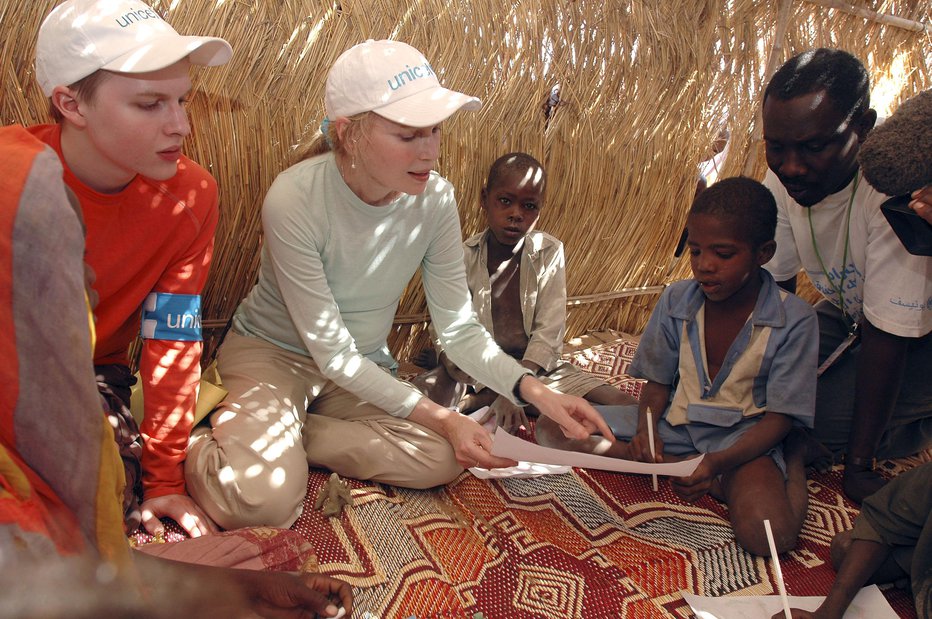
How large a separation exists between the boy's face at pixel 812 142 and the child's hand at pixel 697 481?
100 cm

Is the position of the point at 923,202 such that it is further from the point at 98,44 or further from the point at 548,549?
the point at 98,44

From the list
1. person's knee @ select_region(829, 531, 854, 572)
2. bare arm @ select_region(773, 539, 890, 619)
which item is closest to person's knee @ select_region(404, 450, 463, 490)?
bare arm @ select_region(773, 539, 890, 619)

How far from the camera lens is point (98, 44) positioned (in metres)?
1.64

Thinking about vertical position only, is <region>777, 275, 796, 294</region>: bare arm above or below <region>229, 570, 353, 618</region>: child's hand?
above

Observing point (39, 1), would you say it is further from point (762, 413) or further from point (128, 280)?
point (762, 413)

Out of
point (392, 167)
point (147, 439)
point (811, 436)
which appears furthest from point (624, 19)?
point (147, 439)

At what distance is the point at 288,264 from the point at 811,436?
6.54 ft

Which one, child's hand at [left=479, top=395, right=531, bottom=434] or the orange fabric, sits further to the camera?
child's hand at [left=479, top=395, right=531, bottom=434]

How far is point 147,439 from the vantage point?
2.04 meters

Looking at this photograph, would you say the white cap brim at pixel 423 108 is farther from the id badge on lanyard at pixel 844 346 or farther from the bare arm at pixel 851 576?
the id badge on lanyard at pixel 844 346

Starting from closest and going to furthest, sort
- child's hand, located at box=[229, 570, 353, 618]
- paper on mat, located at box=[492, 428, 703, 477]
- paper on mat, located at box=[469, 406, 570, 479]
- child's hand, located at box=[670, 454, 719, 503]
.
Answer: child's hand, located at box=[229, 570, 353, 618] → paper on mat, located at box=[492, 428, 703, 477] → child's hand, located at box=[670, 454, 719, 503] → paper on mat, located at box=[469, 406, 570, 479]

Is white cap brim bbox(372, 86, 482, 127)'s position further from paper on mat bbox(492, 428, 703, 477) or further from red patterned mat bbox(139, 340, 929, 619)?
red patterned mat bbox(139, 340, 929, 619)

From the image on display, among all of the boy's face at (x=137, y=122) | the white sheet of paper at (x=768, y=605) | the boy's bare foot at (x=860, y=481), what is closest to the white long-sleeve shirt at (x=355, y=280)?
the boy's face at (x=137, y=122)

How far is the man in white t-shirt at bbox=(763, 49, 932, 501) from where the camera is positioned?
2.28m
